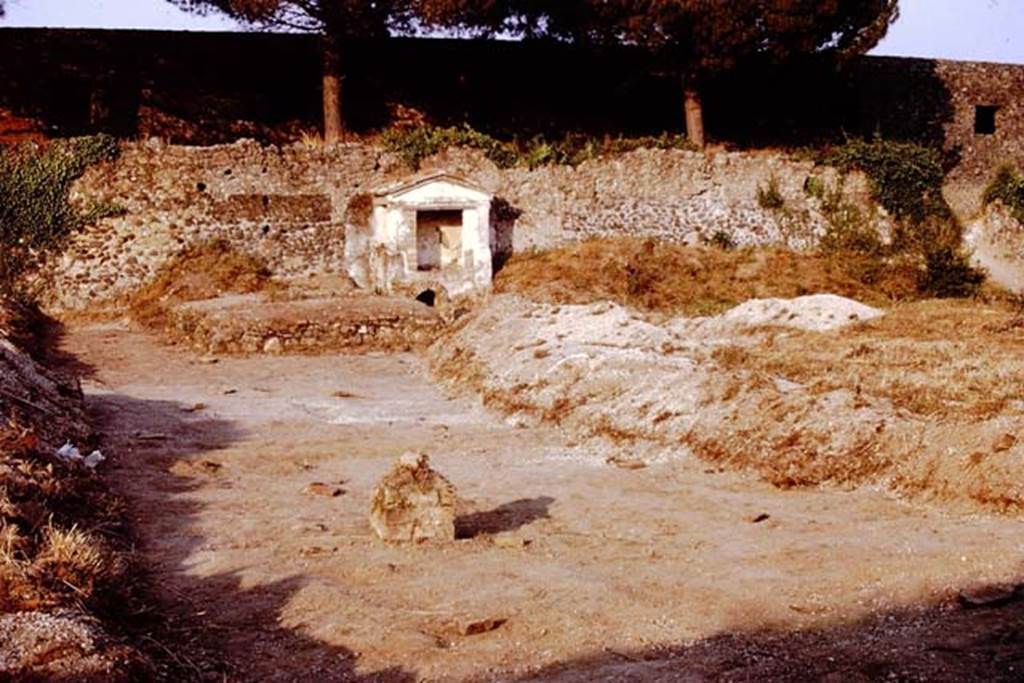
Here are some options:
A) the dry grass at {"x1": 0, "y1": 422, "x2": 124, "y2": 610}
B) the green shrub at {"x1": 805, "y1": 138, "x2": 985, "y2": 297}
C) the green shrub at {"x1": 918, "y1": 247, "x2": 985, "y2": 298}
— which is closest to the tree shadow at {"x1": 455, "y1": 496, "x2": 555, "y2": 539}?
the dry grass at {"x1": 0, "y1": 422, "x2": 124, "y2": 610}

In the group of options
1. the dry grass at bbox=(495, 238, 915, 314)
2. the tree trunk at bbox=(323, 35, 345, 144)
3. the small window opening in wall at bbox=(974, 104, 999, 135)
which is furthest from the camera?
the small window opening in wall at bbox=(974, 104, 999, 135)

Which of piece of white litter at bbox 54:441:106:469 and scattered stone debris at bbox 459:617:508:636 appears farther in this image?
piece of white litter at bbox 54:441:106:469

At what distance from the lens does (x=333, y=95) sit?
2650 centimetres

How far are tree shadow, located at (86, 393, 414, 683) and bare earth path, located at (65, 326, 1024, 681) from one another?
0.06 feet

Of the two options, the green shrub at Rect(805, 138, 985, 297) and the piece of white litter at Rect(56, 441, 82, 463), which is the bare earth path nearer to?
the piece of white litter at Rect(56, 441, 82, 463)

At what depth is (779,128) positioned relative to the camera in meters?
34.4

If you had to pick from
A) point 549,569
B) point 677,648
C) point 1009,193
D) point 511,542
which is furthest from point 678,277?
point 677,648

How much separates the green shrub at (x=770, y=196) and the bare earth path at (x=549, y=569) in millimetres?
15204

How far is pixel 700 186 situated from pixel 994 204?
779 cm

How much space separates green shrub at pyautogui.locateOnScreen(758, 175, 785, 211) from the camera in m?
26.0

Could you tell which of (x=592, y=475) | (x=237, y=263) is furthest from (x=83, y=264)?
(x=592, y=475)

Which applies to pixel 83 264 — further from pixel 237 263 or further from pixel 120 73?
pixel 120 73

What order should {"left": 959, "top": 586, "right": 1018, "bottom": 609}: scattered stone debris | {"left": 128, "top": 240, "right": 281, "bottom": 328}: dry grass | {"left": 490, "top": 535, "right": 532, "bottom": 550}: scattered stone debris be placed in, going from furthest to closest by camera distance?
{"left": 128, "top": 240, "right": 281, "bottom": 328}: dry grass < {"left": 490, "top": 535, "right": 532, "bottom": 550}: scattered stone debris < {"left": 959, "top": 586, "right": 1018, "bottom": 609}: scattered stone debris

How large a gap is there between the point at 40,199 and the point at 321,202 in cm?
528
